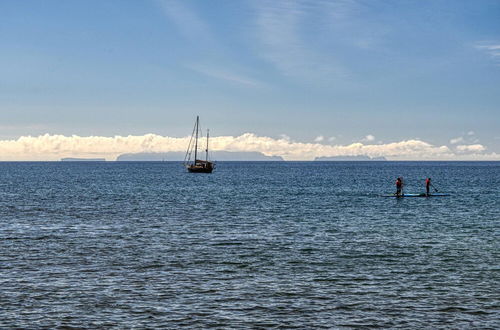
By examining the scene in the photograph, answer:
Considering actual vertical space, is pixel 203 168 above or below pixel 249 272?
above

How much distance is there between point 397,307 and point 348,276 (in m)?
5.79

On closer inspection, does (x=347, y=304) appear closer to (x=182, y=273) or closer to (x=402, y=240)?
(x=182, y=273)

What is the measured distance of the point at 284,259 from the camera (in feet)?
110

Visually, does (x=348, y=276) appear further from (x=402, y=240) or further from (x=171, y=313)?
(x=402, y=240)

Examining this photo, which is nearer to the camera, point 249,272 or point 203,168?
point 249,272

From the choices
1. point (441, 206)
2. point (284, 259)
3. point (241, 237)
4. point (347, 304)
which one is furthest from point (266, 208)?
point (347, 304)

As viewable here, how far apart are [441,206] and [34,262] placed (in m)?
54.1

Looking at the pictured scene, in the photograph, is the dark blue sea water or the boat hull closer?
the dark blue sea water

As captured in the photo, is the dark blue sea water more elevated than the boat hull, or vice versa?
the boat hull

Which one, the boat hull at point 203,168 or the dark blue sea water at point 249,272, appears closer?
the dark blue sea water at point 249,272

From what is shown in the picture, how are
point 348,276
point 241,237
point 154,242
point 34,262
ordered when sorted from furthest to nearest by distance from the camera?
point 241,237, point 154,242, point 34,262, point 348,276

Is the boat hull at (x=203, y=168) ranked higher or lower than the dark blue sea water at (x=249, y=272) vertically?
higher

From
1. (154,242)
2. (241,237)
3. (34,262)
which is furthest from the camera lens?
(241,237)

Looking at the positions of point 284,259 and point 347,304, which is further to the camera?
point 284,259
